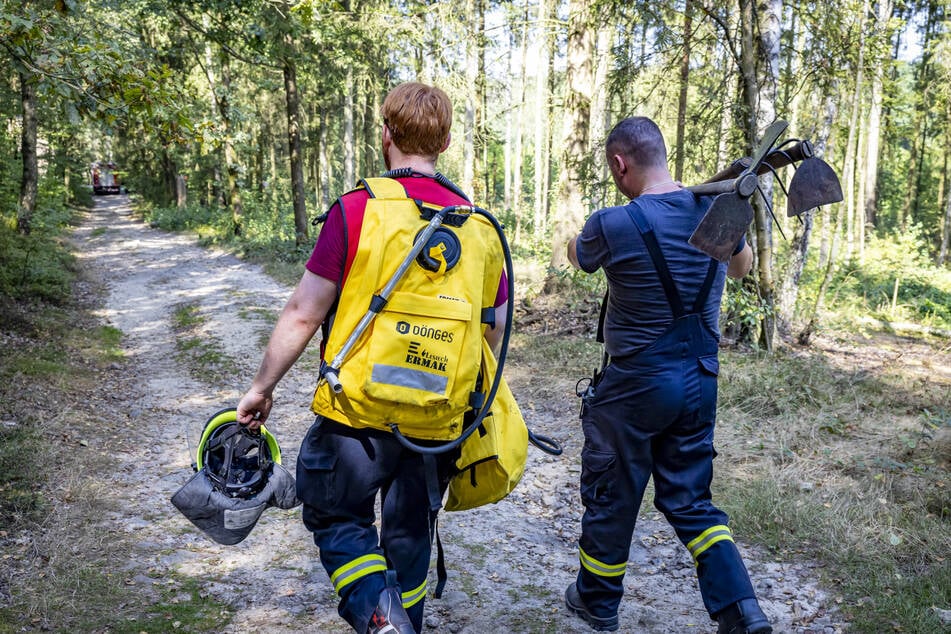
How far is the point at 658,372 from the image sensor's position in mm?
2840

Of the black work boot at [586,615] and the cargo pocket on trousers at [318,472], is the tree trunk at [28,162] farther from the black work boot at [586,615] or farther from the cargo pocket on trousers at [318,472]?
the black work boot at [586,615]

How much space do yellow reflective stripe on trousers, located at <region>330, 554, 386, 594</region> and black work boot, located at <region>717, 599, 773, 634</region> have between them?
59.0 inches

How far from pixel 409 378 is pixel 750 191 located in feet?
4.29

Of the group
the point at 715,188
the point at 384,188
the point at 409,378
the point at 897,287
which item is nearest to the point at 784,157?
the point at 715,188

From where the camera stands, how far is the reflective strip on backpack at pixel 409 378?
214 centimetres

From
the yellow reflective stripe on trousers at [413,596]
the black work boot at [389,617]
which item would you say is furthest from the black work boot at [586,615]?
the black work boot at [389,617]

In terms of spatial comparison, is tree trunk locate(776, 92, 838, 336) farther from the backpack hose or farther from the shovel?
the backpack hose

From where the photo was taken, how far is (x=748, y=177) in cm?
226

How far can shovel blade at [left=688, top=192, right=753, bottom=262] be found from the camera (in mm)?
2285

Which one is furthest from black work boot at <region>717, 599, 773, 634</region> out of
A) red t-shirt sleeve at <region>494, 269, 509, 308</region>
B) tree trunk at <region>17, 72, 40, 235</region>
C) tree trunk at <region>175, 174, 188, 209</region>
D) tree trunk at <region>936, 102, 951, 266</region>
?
tree trunk at <region>175, 174, 188, 209</region>

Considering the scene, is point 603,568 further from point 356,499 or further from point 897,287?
point 897,287

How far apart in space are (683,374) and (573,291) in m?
8.16

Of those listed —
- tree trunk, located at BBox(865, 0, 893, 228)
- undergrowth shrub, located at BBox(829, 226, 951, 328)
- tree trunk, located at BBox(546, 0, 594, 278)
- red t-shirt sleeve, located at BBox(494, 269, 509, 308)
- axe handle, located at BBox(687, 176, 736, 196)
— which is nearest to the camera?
axe handle, located at BBox(687, 176, 736, 196)

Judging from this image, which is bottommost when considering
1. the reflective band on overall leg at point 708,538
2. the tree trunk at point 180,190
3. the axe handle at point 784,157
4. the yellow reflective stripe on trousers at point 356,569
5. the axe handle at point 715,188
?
the reflective band on overall leg at point 708,538
